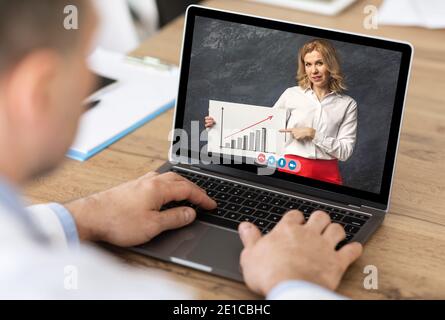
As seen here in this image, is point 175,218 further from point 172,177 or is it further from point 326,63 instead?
point 326,63

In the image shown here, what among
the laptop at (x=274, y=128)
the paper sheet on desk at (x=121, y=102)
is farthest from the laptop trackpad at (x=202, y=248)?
the paper sheet on desk at (x=121, y=102)

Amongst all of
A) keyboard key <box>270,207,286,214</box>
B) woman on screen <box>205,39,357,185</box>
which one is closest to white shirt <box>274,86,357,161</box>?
woman on screen <box>205,39,357,185</box>

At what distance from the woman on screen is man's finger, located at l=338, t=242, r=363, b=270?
0.16 m

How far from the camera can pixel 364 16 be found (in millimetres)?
2035

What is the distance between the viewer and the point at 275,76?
1.28 meters

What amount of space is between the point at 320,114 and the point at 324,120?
0.4 inches

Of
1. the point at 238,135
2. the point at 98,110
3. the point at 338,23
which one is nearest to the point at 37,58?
the point at 238,135

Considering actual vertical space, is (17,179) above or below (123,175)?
above

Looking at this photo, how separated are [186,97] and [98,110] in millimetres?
292

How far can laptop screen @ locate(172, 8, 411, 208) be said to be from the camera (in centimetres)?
123

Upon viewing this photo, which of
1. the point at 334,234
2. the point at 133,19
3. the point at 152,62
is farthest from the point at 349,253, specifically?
the point at 133,19

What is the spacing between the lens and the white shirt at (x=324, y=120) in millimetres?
1235

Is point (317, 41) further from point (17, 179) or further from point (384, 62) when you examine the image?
point (17, 179)

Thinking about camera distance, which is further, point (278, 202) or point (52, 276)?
point (278, 202)
